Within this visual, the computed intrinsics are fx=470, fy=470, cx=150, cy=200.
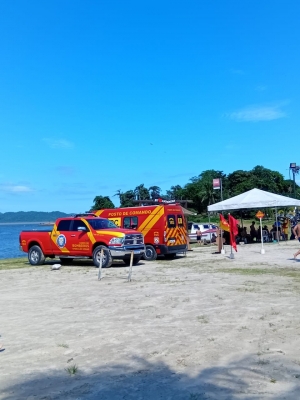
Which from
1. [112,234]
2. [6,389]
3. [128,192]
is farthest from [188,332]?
[128,192]

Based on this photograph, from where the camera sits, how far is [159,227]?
1934 centimetres

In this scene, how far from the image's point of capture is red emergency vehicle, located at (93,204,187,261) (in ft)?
63.6

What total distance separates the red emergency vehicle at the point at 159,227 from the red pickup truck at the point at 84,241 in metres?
1.55

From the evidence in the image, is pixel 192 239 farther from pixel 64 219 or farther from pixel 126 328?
pixel 126 328

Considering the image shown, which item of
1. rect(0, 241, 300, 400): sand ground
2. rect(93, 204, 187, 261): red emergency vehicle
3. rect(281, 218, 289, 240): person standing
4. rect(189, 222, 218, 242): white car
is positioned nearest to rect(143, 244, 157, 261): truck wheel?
rect(93, 204, 187, 261): red emergency vehicle

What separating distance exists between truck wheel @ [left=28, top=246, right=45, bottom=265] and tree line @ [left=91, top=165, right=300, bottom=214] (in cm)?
7518

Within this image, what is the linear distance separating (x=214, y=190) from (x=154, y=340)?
302ft

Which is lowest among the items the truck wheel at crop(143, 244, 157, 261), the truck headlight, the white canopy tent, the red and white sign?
the truck wheel at crop(143, 244, 157, 261)

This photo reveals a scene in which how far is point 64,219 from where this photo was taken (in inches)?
745

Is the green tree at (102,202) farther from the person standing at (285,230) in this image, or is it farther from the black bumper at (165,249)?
the black bumper at (165,249)

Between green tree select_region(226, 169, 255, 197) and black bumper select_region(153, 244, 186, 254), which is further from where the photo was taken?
green tree select_region(226, 169, 255, 197)

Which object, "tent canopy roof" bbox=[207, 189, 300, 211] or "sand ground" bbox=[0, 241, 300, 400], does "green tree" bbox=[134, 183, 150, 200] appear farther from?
"sand ground" bbox=[0, 241, 300, 400]

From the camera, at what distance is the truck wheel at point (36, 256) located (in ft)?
64.1

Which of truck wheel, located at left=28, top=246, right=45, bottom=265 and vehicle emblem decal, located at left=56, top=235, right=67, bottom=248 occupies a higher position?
vehicle emblem decal, located at left=56, top=235, right=67, bottom=248
